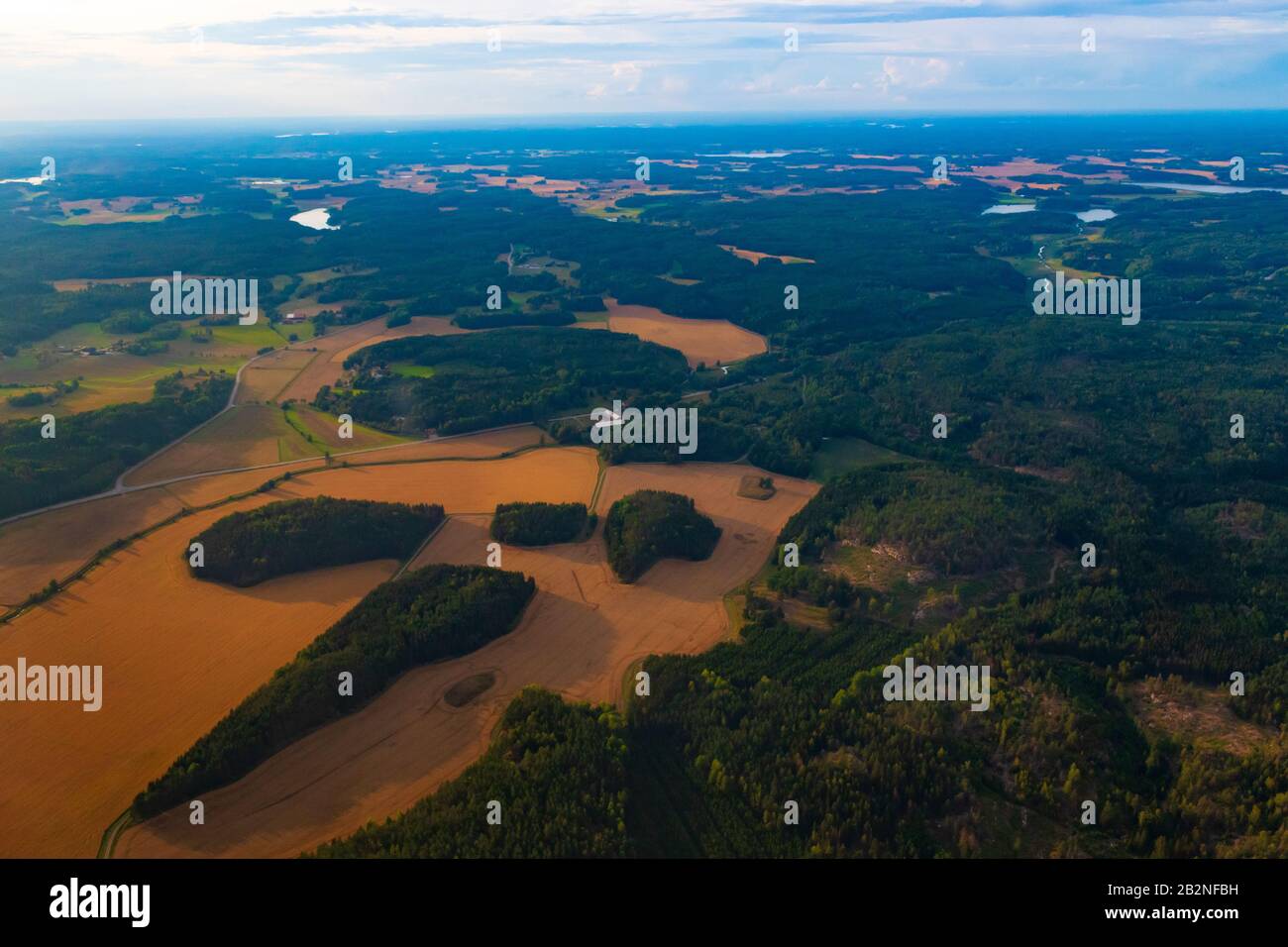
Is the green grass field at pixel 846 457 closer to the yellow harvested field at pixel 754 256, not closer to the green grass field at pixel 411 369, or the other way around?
the green grass field at pixel 411 369

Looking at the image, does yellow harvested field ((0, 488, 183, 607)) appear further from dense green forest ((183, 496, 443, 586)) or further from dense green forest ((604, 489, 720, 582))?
dense green forest ((604, 489, 720, 582))

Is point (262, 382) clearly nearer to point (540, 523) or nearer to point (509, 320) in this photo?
point (509, 320)

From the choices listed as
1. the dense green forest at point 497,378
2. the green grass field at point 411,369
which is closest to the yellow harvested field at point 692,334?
the dense green forest at point 497,378

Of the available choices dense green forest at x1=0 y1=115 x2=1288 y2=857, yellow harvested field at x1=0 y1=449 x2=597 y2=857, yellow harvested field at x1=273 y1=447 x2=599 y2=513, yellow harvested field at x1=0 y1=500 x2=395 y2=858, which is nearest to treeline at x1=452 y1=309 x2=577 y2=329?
dense green forest at x1=0 y1=115 x2=1288 y2=857
